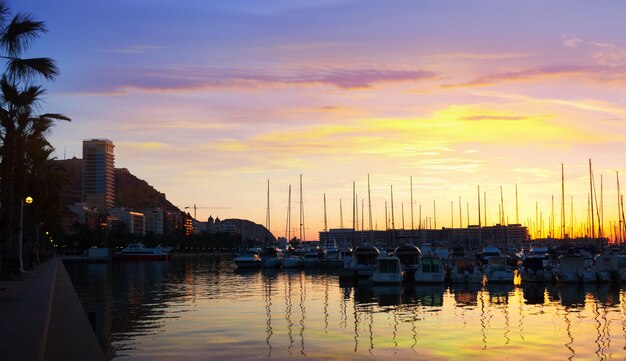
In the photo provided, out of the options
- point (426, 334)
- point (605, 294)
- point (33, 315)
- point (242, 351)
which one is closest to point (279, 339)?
point (242, 351)

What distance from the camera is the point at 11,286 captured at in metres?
41.1

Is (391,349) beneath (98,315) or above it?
beneath

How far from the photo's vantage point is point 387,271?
206ft

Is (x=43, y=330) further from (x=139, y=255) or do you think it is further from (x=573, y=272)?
(x=139, y=255)

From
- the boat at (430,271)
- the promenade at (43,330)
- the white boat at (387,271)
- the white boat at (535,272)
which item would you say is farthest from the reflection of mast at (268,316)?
the white boat at (535,272)

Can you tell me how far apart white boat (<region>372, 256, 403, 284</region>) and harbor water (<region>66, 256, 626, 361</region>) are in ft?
9.60

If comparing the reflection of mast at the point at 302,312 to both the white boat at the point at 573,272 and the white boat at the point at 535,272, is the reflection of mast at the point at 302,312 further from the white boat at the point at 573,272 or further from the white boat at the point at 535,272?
the white boat at the point at 573,272

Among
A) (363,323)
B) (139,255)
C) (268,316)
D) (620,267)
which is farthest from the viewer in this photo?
(139,255)

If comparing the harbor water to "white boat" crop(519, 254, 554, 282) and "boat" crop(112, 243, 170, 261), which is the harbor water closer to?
"white boat" crop(519, 254, 554, 282)

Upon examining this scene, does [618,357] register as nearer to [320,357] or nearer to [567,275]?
[320,357]

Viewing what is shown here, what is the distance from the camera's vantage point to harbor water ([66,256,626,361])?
86.0 feet

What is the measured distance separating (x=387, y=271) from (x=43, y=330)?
44518 mm

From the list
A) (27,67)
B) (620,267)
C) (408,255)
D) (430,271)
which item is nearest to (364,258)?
(408,255)

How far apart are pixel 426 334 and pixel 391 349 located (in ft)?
16.7
